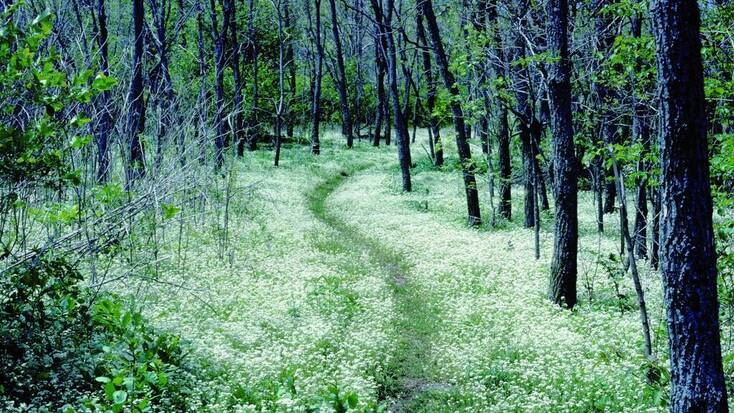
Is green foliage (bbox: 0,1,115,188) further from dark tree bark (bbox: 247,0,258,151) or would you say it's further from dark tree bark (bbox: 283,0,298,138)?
dark tree bark (bbox: 283,0,298,138)

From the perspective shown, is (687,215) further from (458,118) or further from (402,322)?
(458,118)

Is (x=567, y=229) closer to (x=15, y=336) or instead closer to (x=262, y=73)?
(x=15, y=336)

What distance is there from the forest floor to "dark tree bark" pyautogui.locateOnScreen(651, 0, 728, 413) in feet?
1.79

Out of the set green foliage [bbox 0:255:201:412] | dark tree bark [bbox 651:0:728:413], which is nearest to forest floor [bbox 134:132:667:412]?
dark tree bark [bbox 651:0:728:413]

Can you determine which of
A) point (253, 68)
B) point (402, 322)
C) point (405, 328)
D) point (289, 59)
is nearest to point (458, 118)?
point (402, 322)

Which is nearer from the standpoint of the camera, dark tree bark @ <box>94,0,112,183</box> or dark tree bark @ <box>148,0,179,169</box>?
dark tree bark @ <box>94,0,112,183</box>

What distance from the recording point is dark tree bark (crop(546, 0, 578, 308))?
1121 centimetres

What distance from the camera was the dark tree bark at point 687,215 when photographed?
505 cm

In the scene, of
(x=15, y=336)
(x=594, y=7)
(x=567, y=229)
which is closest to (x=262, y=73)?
(x=594, y=7)

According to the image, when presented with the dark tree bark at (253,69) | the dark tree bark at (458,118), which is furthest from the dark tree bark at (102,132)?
the dark tree bark at (253,69)

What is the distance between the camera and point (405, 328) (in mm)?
11047

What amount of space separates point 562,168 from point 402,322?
4704mm

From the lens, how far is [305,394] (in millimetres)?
7465

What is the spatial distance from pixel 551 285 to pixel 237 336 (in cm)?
672
